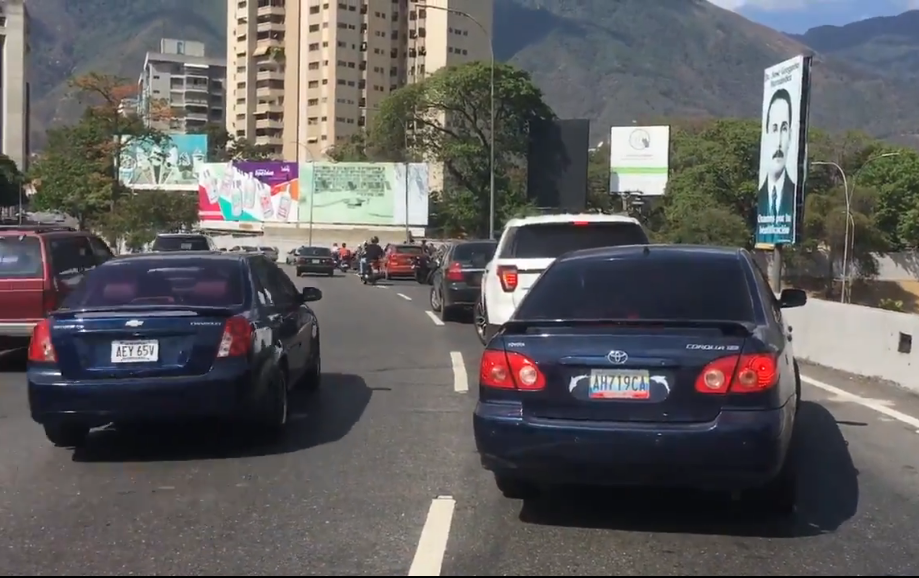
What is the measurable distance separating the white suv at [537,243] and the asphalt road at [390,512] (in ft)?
11.8

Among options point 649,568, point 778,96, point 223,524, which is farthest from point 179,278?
point 778,96

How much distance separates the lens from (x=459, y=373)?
13.6m

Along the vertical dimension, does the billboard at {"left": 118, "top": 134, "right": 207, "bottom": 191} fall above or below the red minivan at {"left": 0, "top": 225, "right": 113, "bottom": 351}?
above

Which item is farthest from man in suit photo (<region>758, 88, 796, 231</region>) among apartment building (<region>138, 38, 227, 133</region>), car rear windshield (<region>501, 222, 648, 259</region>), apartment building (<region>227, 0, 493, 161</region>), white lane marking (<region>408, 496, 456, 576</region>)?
apartment building (<region>138, 38, 227, 133</region>)

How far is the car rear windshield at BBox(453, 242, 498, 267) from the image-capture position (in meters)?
21.9

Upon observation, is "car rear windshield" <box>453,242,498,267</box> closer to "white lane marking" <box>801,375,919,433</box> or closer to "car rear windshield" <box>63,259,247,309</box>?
"white lane marking" <box>801,375,919,433</box>

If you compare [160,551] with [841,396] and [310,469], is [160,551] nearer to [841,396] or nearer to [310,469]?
[310,469]

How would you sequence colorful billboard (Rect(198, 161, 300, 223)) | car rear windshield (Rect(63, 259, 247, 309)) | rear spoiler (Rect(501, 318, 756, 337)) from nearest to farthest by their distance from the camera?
rear spoiler (Rect(501, 318, 756, 337)), car rear windshield (Rect(63, 259, 247, 309)), colorful billboard (Rect(198, 161, 300, 223))

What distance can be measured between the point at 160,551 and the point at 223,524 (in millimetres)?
591

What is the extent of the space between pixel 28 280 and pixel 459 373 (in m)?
5.09

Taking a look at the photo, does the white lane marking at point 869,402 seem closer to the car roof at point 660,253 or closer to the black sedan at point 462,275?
the car roof at point 660,253

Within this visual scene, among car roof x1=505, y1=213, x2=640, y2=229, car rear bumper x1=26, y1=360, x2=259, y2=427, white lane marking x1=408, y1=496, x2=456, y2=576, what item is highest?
car roof x1=505, y1=213, x2=640, y2=229

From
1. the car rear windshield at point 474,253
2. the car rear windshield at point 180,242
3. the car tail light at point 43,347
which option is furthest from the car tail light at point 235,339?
the car rear windshield at point 180,242

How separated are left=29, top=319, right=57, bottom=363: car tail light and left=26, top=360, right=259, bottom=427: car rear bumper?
0.40 feet
